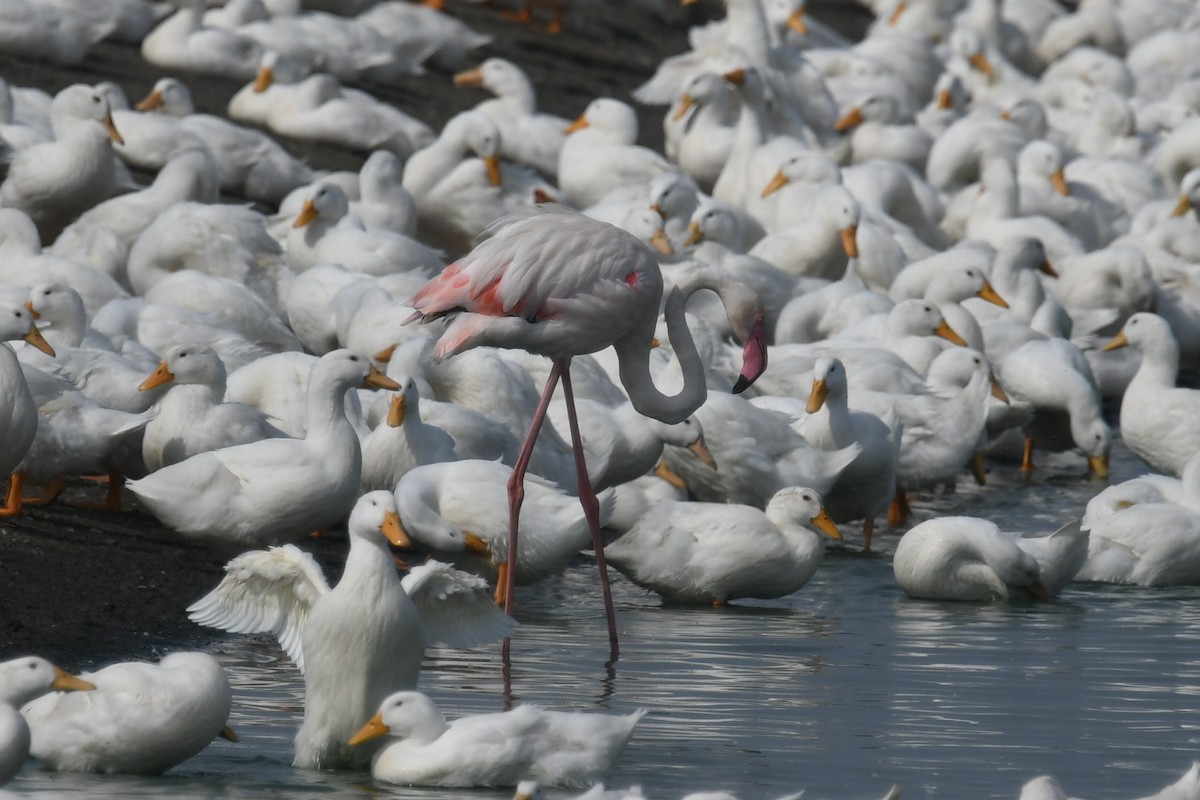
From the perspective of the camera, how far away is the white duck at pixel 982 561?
874cm

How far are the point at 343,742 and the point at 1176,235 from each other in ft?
36.1

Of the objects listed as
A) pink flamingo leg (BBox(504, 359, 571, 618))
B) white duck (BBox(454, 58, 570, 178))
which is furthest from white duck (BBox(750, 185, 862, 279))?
pink flamingo leg (BBox(504, 359, 571, 618))

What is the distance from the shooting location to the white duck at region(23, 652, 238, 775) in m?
5.76

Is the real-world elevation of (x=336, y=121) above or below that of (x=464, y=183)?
above

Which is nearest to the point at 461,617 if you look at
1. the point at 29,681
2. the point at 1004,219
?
the point at 29,681

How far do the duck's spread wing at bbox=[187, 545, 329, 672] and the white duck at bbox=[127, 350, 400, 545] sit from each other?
1.61 meters

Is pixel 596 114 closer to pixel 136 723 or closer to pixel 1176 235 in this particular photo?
pixel 1176 235

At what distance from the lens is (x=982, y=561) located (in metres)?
8.82

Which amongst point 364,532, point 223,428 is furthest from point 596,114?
point 364,532

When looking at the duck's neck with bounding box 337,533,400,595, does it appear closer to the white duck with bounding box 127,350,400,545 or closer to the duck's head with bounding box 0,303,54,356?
the white duck with bounding box 127,350,400,545

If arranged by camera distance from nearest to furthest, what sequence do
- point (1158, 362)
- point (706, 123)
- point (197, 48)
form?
point (1158, 362)
point (706, 123)
point (197, 48)

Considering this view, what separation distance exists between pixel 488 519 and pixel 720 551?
96 cm

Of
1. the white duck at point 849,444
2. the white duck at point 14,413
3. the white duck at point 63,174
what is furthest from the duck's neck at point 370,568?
the white duck at point 63,174

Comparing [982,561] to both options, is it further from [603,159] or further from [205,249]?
[603,159]
